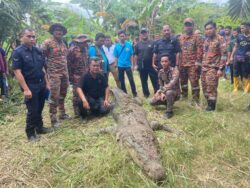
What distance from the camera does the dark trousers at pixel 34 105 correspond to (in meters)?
4.96

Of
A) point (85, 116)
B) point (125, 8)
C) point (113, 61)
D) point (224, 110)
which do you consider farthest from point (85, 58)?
point (125, 8)

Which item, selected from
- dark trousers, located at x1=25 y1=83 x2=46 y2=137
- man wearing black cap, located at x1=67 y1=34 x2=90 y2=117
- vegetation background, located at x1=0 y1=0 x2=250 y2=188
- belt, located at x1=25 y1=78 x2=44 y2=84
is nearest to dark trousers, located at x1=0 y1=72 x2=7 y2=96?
vegetation background, located at x1=0 y1=0 x2=250 y2=188

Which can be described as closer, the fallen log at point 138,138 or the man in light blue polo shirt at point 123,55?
the fallen log at point 138,138

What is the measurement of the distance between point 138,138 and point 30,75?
1936 millimetres

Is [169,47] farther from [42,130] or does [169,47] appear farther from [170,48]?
[42,130]

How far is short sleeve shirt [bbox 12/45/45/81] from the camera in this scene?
186 inches

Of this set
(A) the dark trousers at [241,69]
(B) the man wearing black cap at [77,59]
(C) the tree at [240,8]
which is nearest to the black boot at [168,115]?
(B) the man wearing black cap at [77,59]

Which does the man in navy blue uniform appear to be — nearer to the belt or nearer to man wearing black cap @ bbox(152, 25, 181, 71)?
the belt

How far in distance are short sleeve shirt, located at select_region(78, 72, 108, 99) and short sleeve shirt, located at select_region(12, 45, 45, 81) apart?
1140 millimetres

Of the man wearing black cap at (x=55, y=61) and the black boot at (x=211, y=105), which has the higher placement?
the man wearing black cap at (x=55, y=61)

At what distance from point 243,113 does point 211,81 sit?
899 mm

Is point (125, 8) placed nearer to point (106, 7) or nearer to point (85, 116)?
point (106, 7)

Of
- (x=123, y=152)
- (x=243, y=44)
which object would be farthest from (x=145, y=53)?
(x=123, y=152)

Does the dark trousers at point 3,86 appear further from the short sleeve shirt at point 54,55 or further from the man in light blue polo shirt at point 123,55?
the man in light blue polo shirt at point 123,55
